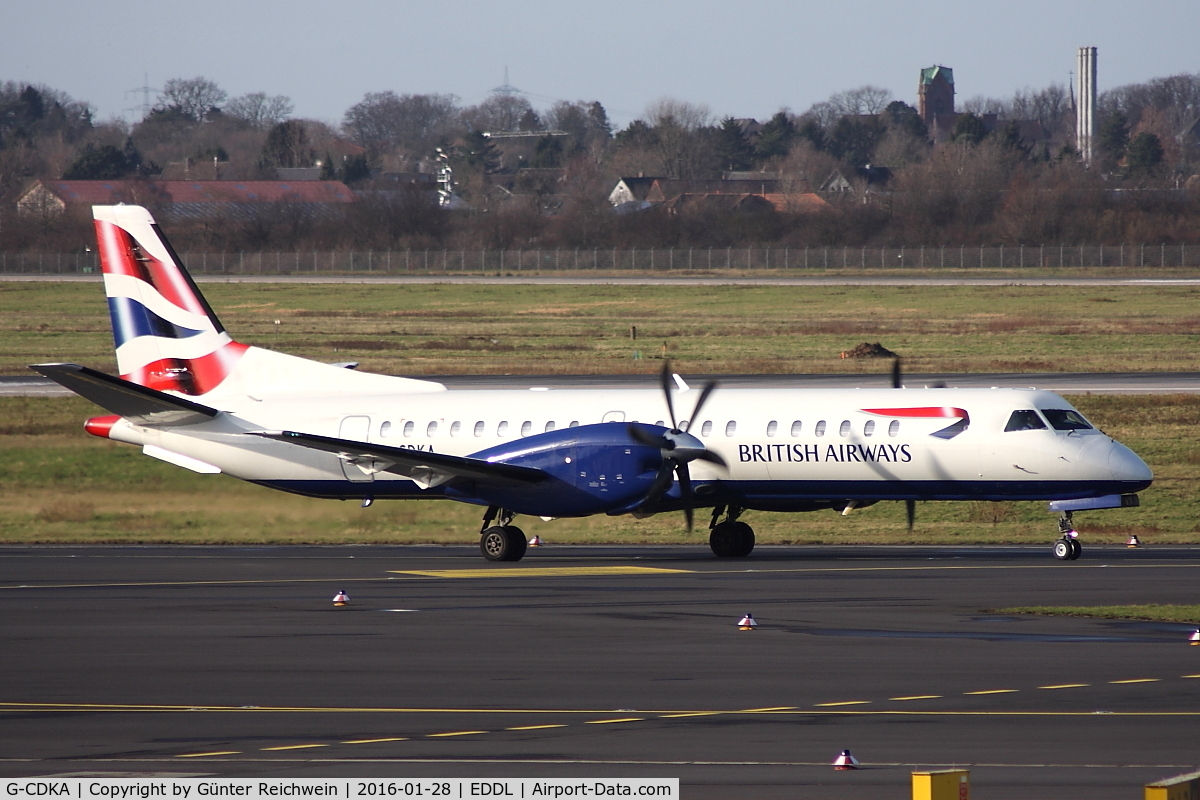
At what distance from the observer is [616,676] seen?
16.8 m

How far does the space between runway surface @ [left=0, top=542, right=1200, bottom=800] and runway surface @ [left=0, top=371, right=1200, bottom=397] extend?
21609 millimetres

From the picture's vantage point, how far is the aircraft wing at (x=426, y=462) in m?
28.7

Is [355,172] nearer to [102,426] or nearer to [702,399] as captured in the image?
[102,426]

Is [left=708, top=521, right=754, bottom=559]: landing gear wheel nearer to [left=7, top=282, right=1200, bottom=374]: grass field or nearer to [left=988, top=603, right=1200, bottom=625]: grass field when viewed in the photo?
[left=988, top=603, right=1200, bottom=625]: grass field

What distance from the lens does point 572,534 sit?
35906 mm

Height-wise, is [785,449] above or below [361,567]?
A: above

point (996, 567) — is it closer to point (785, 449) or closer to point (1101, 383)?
point (785, 449)

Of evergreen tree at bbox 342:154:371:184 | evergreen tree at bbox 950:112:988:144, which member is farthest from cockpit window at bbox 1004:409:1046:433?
evergreen tree at bbox 950:112:988:144

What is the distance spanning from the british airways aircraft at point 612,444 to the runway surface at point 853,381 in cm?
1643

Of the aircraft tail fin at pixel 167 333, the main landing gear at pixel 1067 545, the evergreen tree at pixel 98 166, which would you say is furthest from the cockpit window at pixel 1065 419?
the evergreen tree at pixel 98 166

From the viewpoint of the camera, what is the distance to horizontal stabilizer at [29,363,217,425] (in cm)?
2886

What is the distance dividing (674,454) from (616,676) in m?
11.9

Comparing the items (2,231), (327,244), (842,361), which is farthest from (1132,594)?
(2,231)

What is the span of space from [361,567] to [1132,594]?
12860mm
